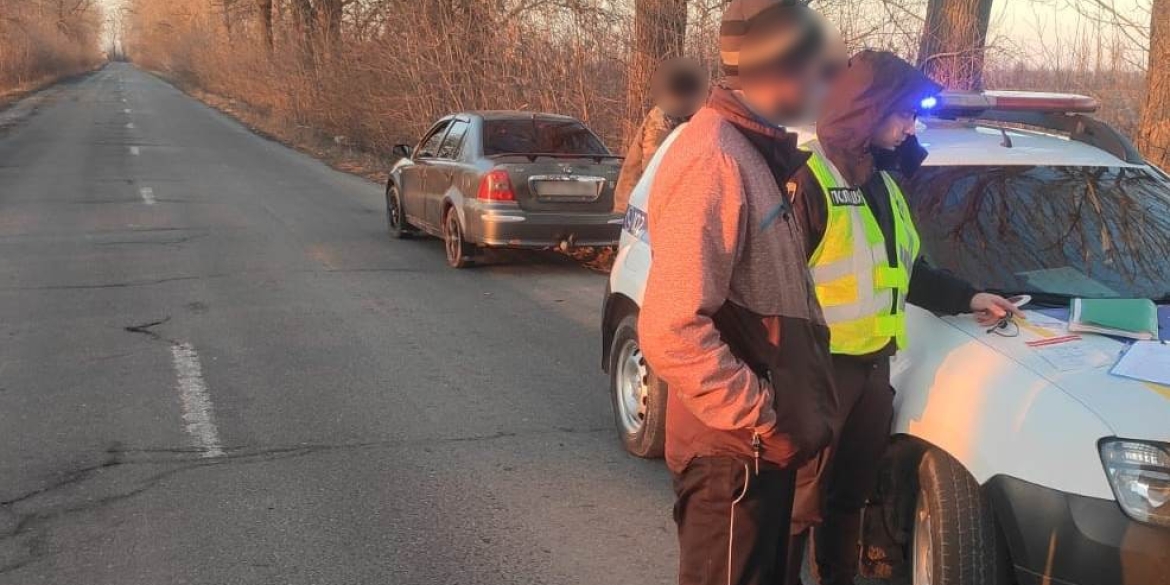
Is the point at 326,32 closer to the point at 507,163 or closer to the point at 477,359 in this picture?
the point at 507,163

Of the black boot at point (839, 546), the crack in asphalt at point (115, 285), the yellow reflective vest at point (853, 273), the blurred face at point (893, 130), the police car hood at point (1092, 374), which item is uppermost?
the blurred face at point (893, 130)

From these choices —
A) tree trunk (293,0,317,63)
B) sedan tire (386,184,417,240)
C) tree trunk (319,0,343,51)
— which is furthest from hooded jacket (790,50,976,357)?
tree trunk (293,0,317,63)

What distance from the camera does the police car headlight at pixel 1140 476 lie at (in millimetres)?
2582

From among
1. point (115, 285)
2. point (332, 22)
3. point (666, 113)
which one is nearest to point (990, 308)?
point (666, 113)

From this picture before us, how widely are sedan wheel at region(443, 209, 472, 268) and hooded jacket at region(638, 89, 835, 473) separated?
807 cm

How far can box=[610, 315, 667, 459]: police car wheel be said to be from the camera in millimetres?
4719

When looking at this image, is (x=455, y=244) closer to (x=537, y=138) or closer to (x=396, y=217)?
(x=537, y=138)

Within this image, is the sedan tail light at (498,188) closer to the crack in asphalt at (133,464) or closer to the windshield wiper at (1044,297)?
the crack in asphalt at (133,464)

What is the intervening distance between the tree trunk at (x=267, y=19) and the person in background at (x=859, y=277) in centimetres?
3898

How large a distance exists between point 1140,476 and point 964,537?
1.69ft

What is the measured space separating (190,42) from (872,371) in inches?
2992

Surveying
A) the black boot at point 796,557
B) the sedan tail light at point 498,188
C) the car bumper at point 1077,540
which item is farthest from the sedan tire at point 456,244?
the car bumper at point 1077,540

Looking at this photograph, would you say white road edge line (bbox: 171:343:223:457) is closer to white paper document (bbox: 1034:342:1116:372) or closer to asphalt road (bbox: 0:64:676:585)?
asphalt road (bbox: 0:64:676:585)

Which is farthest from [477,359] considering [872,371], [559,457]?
[872,371]
